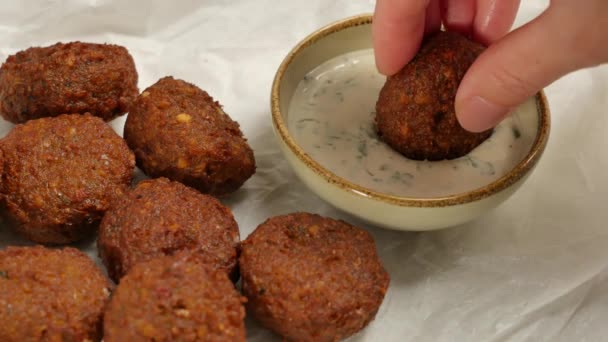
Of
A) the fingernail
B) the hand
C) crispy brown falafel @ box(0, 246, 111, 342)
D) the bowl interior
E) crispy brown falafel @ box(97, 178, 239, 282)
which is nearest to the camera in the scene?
the hand

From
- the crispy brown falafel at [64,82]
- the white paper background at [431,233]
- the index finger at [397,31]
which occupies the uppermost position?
the index finger at [397,31]

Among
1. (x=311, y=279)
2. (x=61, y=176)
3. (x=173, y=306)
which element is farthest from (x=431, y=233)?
(x=61, y=176)

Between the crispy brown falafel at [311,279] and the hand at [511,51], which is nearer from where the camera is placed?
the hand at [511,51]

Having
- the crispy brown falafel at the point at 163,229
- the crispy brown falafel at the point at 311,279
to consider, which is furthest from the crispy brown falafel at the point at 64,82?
the crispy brown falafel at the point at 311,279

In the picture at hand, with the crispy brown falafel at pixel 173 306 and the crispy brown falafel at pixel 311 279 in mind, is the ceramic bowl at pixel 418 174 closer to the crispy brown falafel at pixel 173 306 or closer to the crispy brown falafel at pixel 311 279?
the crispy brown falafel at pixel 311 279

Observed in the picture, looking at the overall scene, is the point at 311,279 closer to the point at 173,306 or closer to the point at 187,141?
the point at 173,306

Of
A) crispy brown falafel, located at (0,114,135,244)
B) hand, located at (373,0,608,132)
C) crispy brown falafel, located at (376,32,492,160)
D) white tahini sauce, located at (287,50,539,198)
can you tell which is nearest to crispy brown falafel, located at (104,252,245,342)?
crispy brown falafel, located at (0,114,135,244)

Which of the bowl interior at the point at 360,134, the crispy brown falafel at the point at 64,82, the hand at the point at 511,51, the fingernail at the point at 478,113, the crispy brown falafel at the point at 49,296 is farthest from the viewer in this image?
the crispy brown falafel at the point at 64,82

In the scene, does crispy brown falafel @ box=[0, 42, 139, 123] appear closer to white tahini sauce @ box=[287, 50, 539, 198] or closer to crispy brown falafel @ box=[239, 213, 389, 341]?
white tahini sauce @ box=[287, 50, 539, 198]
